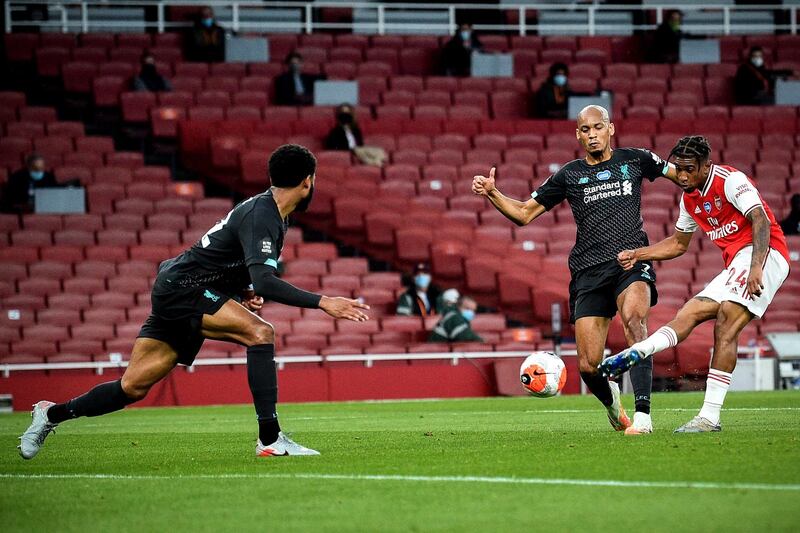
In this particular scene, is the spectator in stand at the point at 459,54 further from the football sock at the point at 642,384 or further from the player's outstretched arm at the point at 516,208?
the football sock at the point at 642,384

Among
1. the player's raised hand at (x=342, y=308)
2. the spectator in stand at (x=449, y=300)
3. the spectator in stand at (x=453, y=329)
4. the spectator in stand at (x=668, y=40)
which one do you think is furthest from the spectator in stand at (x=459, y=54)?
the player's raised hand at (x=342, y=308)

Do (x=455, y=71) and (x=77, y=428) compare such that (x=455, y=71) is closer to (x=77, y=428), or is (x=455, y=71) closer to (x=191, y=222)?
(x=191, y=222)

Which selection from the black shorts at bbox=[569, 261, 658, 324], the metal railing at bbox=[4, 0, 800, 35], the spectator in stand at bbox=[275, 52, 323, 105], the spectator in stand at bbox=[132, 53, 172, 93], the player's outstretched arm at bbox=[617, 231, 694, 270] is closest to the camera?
the player's outstretched arm at bbox=[617, 231, 694, 270]

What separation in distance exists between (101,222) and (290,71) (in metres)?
5.59

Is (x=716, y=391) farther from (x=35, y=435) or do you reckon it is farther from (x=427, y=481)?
(x=35, y=435)

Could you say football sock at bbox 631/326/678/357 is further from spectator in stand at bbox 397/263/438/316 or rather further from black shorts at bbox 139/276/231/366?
spectator in stand at bbox 397/263/438/316

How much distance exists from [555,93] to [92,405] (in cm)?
1900

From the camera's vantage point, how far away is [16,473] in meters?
7.06

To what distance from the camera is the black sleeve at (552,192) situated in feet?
30.3

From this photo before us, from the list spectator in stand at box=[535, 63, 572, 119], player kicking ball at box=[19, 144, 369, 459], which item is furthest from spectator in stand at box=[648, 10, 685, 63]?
player kicking ball at box=[19, 144, 369, 459]

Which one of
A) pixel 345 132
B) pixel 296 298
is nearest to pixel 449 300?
pixel 345 132

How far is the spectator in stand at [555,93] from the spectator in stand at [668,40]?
3.49m

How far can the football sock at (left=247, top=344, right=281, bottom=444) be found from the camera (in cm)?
734

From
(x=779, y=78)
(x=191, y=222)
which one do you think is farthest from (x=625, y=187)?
(x=779, y=78)
